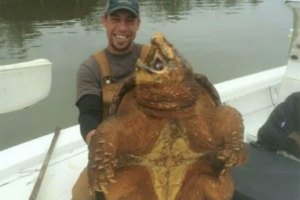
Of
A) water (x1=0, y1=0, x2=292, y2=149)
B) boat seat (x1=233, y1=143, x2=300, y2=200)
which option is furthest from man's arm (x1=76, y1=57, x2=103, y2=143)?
water (x1=0, y1=0, x2=292, y2=149)

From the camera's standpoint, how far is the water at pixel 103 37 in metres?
8.12

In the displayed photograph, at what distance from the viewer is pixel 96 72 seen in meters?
2.43

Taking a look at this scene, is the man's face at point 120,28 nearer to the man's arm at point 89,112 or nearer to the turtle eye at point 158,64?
the man's arm at point 89,112

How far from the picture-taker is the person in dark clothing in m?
2.60

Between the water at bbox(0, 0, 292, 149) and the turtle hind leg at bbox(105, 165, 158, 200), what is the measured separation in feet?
18.6

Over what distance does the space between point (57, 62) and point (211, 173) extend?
970cm

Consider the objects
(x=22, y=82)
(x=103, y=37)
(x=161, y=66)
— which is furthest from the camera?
(x=103, y=37)

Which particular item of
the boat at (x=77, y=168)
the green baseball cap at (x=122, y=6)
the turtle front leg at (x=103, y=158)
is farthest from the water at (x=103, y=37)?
the turtle front leg at (x=103, y=158)

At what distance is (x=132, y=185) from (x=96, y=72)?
93 cm

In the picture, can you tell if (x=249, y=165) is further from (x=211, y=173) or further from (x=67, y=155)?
(x=67, y=155)

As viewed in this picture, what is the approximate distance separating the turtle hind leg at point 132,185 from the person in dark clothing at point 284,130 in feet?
3.85

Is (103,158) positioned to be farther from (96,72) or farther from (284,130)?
(284,130)

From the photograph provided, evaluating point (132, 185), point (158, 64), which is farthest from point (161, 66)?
point (132, 185)

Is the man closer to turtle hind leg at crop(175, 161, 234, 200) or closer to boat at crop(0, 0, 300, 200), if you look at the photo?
boat at crop(0, 0, 300, 200)
